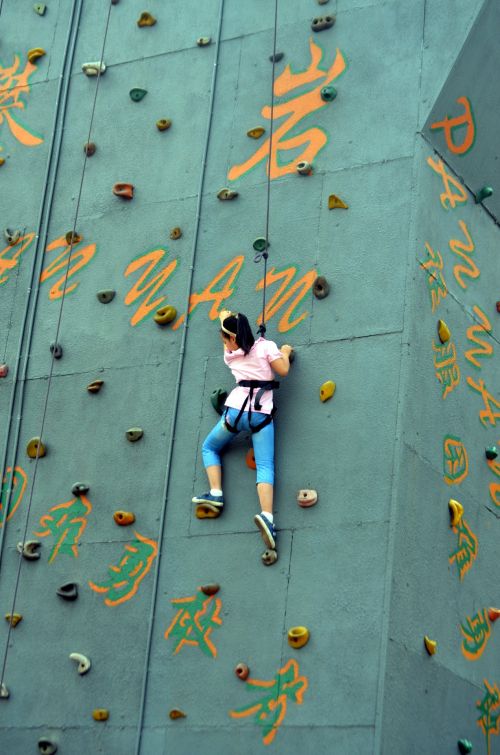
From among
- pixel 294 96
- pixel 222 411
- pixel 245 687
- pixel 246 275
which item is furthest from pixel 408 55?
pixel 245 687

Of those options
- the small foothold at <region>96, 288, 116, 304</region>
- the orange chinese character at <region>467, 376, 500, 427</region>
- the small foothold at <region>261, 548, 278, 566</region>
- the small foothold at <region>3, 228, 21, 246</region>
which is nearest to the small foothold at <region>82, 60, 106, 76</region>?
the small foothold at <region>3, 228, 21, 246</region>

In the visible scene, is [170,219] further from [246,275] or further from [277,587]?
[277,587]

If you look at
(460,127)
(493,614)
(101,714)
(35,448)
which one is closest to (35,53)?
(35,448)

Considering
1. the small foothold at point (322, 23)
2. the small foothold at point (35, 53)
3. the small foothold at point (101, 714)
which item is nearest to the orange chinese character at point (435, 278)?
the small foothold at point (322, 23)

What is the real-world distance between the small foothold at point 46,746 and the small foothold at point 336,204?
4.53 meters

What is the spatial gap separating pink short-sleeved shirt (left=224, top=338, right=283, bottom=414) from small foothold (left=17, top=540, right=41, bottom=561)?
6.39 feet

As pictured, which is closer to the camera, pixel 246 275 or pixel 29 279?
pixel 246 275

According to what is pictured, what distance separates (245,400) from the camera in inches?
449

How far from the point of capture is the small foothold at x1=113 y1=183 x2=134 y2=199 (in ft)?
42.5

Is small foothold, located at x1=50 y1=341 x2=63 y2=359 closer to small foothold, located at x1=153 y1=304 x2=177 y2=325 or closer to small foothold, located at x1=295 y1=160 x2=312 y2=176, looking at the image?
small foothold, located at x1=153 y1=304 x2=177 y2=325

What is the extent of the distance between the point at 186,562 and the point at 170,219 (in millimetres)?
2948

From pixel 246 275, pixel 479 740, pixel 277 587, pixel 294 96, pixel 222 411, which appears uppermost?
pixel 294 96

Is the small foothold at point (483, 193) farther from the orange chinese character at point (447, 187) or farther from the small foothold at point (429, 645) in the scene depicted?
the small foothold at point (429, 645)

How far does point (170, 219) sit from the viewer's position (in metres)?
12.7
